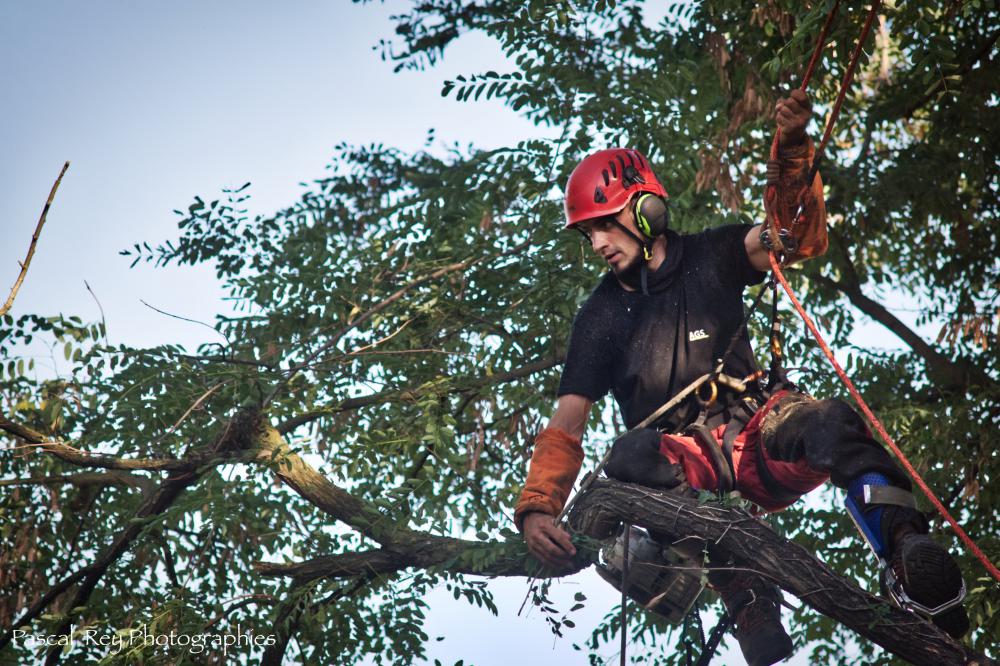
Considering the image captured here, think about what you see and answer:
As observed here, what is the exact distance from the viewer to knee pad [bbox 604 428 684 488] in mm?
4086

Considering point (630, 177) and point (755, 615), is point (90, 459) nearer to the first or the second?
point (630, 177)

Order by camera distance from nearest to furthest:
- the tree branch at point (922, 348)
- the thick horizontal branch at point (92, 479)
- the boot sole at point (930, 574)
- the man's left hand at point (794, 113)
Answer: the boot sole at point (930, 574), the man's left hand at point (794, 113), the thick horizontal branch at point (92, 479), the tree branch at point (922, 348)

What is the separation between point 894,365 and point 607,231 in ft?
14.9

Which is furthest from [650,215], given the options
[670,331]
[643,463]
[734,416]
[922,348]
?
[922,348]

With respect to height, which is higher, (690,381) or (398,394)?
(398,394)

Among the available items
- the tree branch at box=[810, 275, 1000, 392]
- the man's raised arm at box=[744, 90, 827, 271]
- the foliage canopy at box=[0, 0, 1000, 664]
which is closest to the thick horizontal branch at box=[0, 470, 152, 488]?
the foliage canopy at box=[0, 0, 1000, 664]

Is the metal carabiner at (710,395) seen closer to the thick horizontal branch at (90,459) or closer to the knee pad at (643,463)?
the knee pad at (643,463)

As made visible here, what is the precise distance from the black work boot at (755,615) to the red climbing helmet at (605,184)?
1602 millimetres

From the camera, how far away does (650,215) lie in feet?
14.7

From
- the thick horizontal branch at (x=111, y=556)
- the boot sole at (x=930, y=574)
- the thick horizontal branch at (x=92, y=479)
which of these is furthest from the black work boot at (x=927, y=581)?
the thick horizontal branch at (x=92, y=479)

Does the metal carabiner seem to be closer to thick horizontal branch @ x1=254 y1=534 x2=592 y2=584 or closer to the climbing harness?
the climbing harness

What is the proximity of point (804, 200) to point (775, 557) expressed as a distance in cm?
137

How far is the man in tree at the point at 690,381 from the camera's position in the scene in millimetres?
3938

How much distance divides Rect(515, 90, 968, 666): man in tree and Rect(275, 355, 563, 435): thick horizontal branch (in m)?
1.40
